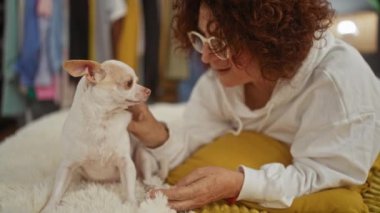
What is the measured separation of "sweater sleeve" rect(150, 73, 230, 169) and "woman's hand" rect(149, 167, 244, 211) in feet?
0.80

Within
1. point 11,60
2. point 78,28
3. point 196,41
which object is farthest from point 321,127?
point 11,60

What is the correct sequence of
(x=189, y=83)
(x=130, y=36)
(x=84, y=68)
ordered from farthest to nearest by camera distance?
(x=189, y=83)
(x=130, y=36)
(x=84, y=68)

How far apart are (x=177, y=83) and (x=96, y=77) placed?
1.33 metres

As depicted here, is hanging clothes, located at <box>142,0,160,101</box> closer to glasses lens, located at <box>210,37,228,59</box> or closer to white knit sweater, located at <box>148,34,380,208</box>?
white knit sweater, located at <box>148,34,380,208</box>

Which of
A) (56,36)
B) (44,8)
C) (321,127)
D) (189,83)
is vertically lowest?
(189,83)

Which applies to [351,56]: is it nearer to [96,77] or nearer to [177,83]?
[96,77]

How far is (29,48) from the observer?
161 centimetres

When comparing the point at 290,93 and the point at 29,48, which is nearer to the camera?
the point at 290,93

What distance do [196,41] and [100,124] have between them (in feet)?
1.06

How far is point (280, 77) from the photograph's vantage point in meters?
0.90

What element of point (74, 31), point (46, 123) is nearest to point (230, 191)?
point (46, 123)

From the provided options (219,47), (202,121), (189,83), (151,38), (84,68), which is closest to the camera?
(84,68)

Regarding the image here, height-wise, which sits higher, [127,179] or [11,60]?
[11,60]

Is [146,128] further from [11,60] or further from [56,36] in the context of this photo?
[11,60]
